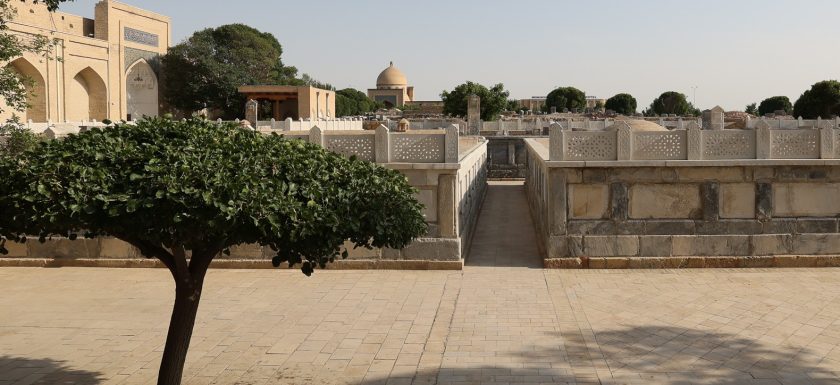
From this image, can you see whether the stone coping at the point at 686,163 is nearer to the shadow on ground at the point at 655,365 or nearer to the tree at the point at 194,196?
the shadow on ground at the point at 655,365

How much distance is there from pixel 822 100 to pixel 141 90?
51.0 metres

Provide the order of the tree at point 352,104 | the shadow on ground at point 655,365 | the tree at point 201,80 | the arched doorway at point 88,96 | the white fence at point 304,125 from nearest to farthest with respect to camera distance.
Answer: the shadow on ground at point 655,365 < the white fence at point 304,125 < the arched doorway at point 88,96 < the tree at point 201,80 < the tree at point 352,104

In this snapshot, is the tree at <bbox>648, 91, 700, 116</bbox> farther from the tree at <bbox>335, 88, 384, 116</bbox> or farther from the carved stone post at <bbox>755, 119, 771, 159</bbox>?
the carved stone post at <bbox>755, 119, 771, 159</bbox>

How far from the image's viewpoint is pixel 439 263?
1341 centimetres

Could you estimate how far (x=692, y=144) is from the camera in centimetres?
1330

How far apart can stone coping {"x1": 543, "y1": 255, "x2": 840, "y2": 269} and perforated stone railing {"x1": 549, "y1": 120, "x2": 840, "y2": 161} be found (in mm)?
1659

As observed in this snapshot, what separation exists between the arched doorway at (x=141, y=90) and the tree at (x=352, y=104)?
56.4 feet

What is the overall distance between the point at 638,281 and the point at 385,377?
591 cm

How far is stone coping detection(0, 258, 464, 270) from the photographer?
1343 centimetres

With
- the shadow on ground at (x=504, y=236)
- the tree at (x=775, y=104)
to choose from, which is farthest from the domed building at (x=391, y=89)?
the shadow on ground at (x=504, y=236)

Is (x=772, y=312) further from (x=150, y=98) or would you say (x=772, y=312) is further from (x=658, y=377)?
(x=150, y=98)

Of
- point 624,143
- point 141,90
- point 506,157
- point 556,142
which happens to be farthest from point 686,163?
point 141,90

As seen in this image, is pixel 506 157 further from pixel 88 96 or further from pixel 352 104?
pixel 352 104

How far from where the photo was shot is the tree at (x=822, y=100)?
5975 centimetres
